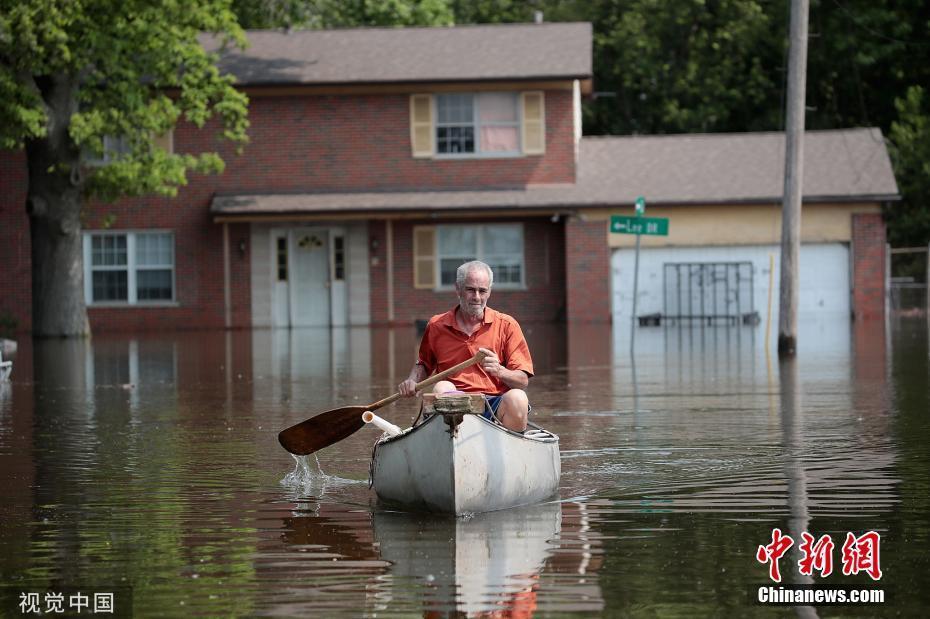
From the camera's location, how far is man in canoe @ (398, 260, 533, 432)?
34.6 ft

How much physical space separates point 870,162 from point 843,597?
34.8m

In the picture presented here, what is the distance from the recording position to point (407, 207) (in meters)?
39.6

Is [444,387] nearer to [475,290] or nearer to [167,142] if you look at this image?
[475,290]

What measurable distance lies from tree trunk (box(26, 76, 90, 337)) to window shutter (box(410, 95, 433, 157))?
379 inches

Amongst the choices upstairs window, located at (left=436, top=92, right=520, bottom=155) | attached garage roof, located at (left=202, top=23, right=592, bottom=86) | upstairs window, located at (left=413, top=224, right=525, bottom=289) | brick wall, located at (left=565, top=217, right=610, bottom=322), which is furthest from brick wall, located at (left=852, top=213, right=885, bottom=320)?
upstairs window, located at (left=436, top=92, right=520, bottom=155)

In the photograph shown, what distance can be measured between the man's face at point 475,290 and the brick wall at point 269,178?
29.9 m

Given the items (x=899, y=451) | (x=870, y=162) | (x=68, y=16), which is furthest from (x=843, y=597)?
(x=870, y=162)

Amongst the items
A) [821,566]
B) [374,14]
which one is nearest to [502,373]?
[821,566]

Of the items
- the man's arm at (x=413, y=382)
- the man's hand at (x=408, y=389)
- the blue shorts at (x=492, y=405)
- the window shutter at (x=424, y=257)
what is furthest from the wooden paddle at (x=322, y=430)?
the window shutter at (x=424, y=257)

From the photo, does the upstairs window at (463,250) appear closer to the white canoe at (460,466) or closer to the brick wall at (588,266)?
the brick wall at (588,266)

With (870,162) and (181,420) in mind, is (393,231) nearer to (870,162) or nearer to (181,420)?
(870,162)

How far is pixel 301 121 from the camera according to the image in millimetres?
41094

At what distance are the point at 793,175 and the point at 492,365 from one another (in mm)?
15172

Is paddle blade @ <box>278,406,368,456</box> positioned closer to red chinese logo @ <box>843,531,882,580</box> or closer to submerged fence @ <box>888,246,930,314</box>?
red chinese logo @ <box>843,531,882,580</box>
